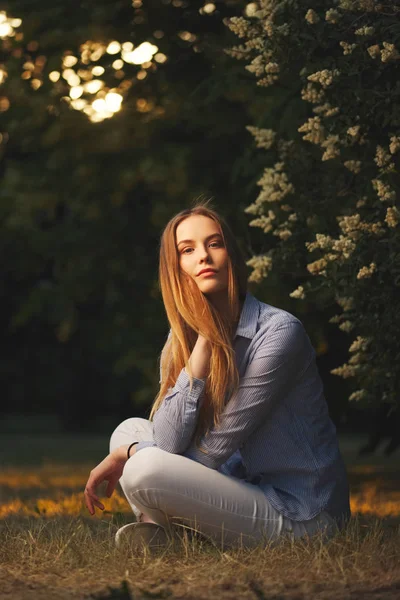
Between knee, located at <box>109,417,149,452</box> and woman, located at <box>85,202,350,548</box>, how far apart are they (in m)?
0.12

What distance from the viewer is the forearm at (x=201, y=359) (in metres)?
4.52

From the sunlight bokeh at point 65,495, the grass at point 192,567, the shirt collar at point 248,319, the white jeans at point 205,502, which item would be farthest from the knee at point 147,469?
the sunlight bokeh at point 65,495

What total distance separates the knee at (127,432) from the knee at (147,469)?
1.26 feet

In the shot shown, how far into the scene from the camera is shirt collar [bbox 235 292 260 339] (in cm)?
461

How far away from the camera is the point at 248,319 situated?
15.3 feet

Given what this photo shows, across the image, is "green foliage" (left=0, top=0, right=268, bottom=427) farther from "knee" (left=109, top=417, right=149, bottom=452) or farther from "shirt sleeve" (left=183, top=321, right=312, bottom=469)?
"shirt sleeve" (left=183, top=321, right=312, bottom=469)

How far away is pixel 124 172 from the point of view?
9.31 meters

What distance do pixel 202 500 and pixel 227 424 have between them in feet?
0.99

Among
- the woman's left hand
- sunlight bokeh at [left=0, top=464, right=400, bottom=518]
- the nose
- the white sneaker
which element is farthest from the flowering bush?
the white sneaker

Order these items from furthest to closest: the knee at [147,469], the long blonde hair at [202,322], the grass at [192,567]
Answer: the long blonde hair at [202,322] → the knee at [147,469] → the grass at [192,567]

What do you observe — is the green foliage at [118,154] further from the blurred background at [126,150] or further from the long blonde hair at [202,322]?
the long blonde hair at [202,322]

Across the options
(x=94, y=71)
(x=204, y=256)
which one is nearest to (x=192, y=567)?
(x=204, y=256)

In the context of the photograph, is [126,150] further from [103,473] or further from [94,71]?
[103,473]

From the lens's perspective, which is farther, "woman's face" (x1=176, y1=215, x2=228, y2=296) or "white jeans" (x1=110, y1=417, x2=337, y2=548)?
"woman's face" (x1=176, y1=215, x2=228, y2=296)
